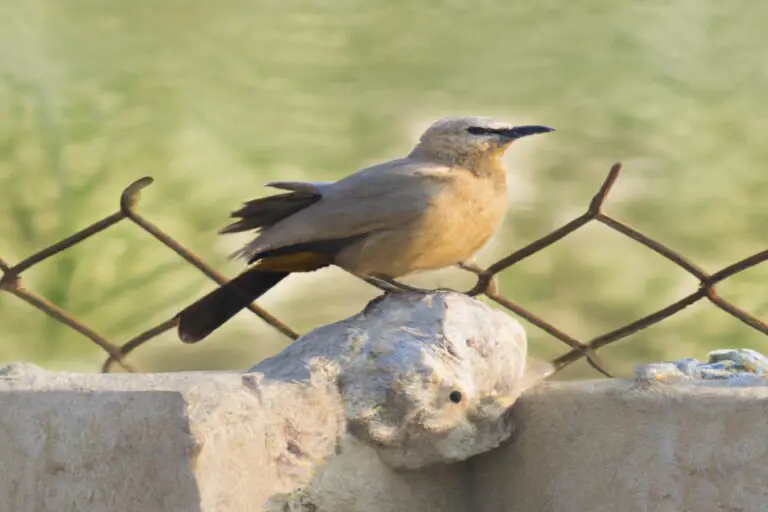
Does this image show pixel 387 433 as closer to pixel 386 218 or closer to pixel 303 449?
pixel 303 449

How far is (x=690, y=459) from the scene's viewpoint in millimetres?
770

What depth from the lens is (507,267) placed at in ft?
3.75

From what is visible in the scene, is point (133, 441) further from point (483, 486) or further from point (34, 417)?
point (483, 486)

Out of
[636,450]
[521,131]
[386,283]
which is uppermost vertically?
[521,131]

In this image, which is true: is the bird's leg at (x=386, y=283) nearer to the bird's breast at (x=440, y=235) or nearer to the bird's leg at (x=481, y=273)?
the bird's breast at (x=440, y=235)

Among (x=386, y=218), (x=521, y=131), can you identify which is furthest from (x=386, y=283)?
(x=521, y=131)

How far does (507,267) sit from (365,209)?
268 millimetres

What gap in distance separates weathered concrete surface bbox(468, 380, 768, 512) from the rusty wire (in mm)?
243

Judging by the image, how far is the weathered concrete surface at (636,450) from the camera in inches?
29.8

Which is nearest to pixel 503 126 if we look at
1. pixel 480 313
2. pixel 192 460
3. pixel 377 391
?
pixel 480 313

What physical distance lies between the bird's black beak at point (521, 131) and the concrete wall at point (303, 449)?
9.0 inches

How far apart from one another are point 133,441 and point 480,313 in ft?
1.00

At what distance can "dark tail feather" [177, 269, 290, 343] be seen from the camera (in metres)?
0.98

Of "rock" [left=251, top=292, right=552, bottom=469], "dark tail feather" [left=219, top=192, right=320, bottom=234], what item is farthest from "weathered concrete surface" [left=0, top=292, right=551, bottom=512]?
"dark tail feather" [left=219, top=192, right=320, bottom=234]
